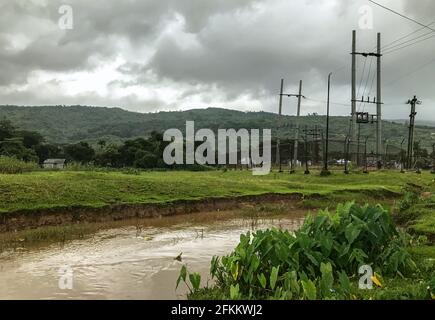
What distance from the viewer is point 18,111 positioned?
6954 inches

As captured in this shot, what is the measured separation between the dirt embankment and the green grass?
0.30 m

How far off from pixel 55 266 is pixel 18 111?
18006cm

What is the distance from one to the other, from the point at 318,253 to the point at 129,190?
18.2m

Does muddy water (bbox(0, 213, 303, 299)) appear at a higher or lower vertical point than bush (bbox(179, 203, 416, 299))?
lower

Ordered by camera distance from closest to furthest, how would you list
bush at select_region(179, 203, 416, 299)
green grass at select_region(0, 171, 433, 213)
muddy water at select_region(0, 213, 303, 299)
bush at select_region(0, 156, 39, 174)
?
bush at select_region(179, 203, 416, 299), muddy water at select_region(0, 213, 303, 299), green grass at select_region(0, 171, 433, 213), bush at select_region(0, 156, 39, 174)

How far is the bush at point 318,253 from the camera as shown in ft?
27.0

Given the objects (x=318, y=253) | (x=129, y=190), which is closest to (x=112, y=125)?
(x=129, y=190)

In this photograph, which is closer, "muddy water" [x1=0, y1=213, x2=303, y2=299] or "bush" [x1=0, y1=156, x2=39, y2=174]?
"muddy water" [x1=0, y1=213, x2=303, y2=299]

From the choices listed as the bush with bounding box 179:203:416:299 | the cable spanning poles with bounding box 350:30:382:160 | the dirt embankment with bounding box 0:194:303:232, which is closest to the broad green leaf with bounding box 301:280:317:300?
the bush with bounding box 179:203:416:299

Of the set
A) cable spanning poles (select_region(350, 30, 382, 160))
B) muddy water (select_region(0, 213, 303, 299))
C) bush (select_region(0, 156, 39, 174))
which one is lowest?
muddy water (select_region(0, 213, 303, 299))

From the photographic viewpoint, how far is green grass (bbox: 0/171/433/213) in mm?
21312

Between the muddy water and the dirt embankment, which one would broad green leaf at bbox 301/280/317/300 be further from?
the dirt embankment
